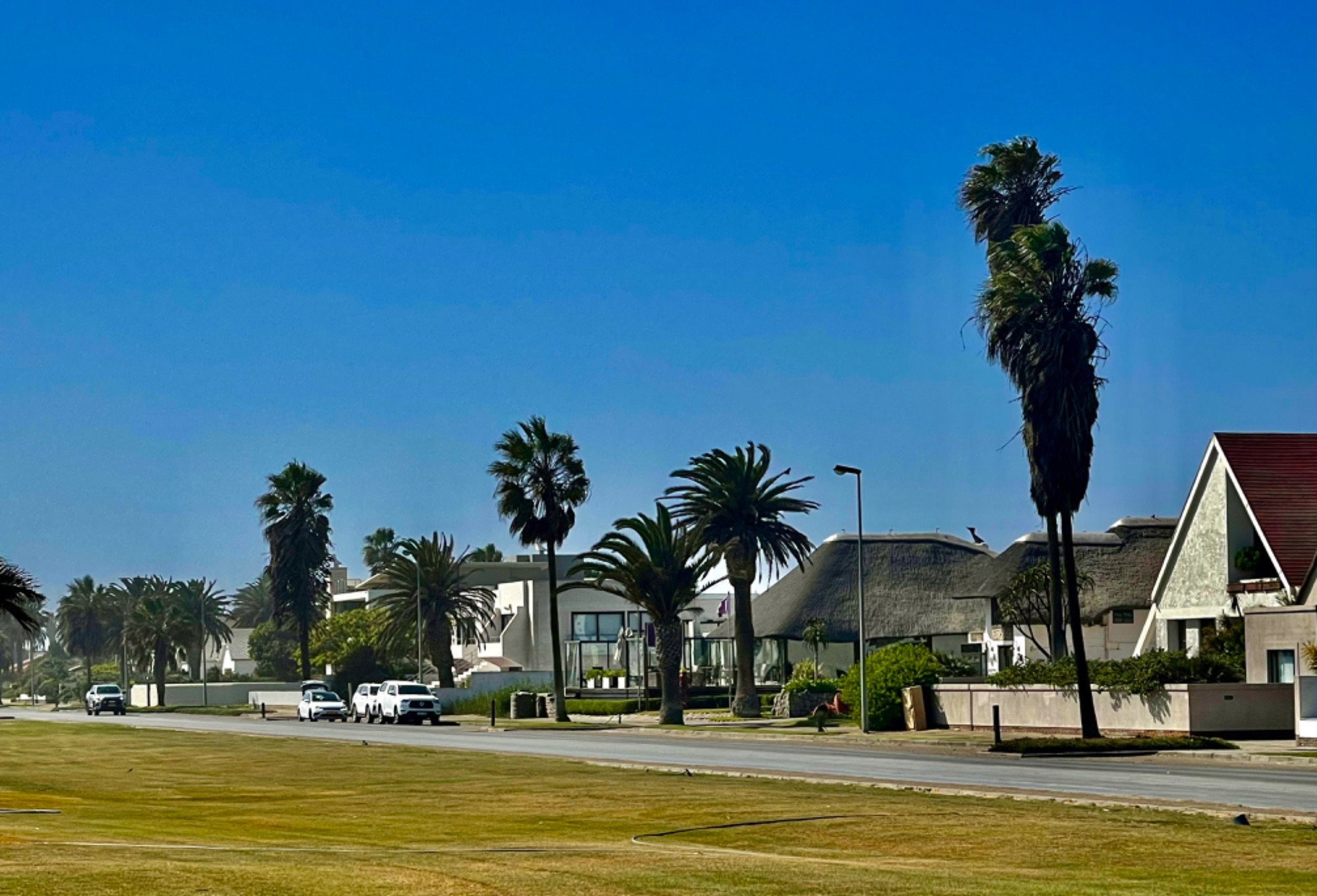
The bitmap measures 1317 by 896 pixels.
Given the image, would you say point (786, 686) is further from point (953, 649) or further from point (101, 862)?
point (101, 862)

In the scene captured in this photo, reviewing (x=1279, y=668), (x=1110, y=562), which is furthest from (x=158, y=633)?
(x=1279, y=668)

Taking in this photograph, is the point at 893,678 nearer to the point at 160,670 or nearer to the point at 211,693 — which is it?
the point at 211,693

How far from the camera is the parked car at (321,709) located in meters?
88.4

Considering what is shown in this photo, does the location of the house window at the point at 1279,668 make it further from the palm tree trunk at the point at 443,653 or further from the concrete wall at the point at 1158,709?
the palm tree trunk at the point at 443,653

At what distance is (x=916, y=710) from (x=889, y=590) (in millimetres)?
33057

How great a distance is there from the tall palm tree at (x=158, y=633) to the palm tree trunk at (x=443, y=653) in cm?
3775

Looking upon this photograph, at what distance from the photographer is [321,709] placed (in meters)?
88.4

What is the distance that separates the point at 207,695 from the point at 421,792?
341 ft

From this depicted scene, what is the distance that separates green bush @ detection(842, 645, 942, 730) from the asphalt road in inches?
226

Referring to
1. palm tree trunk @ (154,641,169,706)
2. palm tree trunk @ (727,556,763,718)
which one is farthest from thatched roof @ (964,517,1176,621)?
palm tree trunk @ (154,641,169,706)

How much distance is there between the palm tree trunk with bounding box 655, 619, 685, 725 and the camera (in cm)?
7100

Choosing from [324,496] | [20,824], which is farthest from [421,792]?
[324,496]

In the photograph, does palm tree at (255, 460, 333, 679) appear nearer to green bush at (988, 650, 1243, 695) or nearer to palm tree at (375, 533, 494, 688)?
palm tree at (375, 533, 494, 688)

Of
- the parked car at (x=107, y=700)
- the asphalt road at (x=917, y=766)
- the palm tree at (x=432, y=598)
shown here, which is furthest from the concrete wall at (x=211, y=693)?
the asphalt road at (x=917, y=766)
